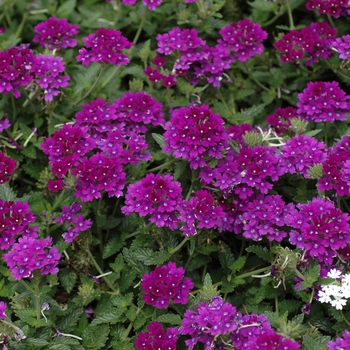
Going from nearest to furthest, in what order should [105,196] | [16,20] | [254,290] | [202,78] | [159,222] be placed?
[159,222], [254,290], [105,196], [202,78], [16,20]

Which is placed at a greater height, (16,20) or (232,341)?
(16,20)

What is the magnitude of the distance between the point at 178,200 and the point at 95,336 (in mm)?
777

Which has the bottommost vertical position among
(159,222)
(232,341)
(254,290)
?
(254,290)

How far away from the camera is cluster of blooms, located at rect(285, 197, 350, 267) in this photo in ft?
9.98

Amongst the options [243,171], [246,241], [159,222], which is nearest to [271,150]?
[243,171]

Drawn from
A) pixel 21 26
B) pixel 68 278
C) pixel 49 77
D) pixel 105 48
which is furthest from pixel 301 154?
pixel 21 26

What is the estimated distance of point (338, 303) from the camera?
291 centimetres

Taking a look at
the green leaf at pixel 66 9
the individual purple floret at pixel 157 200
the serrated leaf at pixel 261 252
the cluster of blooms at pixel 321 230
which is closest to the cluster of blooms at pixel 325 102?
the cluster of blooms at pixel 321 230

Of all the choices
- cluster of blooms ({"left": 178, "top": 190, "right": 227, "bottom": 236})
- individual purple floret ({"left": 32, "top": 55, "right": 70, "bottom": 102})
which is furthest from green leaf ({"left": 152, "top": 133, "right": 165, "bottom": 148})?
individual purple floret ({"left": 32, "top": 55, "right": 70, "bottom": 102})

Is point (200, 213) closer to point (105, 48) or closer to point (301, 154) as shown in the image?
point (301, 154)

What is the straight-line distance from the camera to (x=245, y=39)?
13.2 ft

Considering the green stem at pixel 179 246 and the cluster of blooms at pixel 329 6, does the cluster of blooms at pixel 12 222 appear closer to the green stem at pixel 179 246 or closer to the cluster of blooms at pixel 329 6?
the green stem at pixel 179 246

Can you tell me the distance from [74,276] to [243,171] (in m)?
1.04

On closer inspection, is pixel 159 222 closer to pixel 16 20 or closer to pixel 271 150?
pixel 271 150
